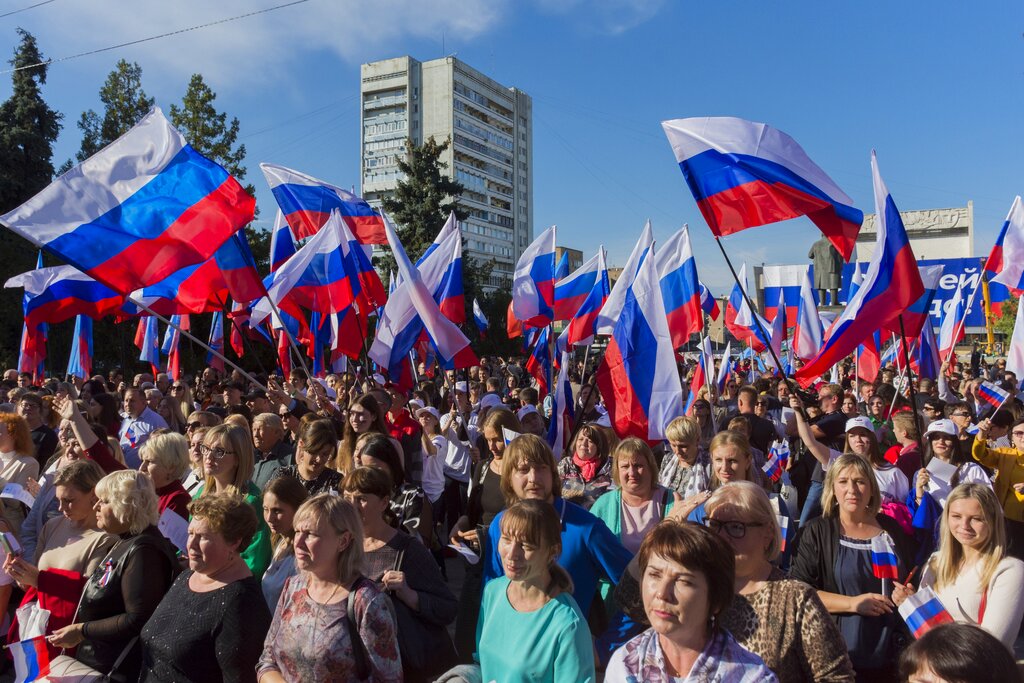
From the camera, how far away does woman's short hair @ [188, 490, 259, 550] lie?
3.33 m

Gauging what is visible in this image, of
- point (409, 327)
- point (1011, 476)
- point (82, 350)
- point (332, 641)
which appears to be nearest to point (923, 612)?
point (332, 641)

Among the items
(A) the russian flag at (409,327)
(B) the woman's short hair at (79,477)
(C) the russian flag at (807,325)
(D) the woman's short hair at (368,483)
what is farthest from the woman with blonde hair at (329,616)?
(C) the russian flag at (807,325)

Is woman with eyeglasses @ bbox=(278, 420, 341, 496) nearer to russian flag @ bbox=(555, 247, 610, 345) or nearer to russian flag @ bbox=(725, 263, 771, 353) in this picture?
russian flag @ bbox=(555, 247, 610, 345)

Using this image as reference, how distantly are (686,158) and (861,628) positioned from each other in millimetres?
4054

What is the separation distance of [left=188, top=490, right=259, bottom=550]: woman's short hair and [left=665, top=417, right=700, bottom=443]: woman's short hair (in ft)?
9.81

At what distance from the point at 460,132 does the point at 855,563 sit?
320 ft

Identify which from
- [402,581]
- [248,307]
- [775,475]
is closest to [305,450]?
[402,581]

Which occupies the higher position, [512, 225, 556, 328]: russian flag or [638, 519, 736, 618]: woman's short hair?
[512, 225, 556, 328]: russian flag

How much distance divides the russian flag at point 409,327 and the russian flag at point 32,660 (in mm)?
5086

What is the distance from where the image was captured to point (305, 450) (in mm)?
5047

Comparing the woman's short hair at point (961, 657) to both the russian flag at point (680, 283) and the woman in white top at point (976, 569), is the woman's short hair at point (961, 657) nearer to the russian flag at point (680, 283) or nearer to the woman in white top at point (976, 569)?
the woman in white top at point (976, 569)

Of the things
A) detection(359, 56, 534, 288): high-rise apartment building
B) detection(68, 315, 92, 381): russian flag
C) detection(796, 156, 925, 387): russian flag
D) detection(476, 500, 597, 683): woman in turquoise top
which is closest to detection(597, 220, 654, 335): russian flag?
detection(796, 156, 925, 387): russian flag

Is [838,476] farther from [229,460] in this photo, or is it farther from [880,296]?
[229,460]

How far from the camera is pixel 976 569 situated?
3576mm
